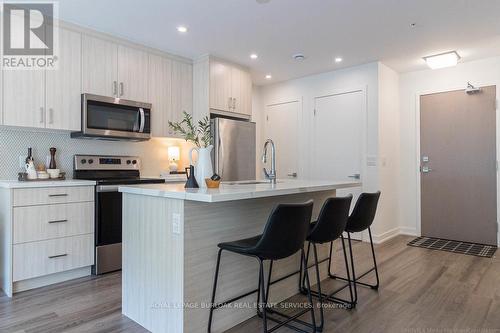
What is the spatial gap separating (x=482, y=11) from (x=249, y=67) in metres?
2.81

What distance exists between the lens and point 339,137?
4.86m

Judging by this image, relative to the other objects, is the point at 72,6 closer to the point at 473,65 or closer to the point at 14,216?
the point at 14,216

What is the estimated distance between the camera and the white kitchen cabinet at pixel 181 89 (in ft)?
13.8

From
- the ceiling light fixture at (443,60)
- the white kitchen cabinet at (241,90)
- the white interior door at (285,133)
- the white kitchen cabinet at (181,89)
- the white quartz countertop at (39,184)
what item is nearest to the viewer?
the white quartz countertop at (39,184)

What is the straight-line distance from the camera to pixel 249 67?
189 inches

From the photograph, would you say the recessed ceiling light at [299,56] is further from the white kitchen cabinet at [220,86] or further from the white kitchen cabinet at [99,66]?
the white kitchen cabinet at [99,66]

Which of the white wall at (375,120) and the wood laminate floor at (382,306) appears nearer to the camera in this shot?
the wood laminate floor at (382,306)

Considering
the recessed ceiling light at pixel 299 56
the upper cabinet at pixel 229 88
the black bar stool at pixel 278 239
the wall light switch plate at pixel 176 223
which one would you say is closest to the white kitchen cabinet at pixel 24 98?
the upper cabinet at pixel 229 88

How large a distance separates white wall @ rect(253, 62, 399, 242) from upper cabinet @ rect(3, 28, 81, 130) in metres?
3.31

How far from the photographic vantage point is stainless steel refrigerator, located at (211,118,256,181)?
14.0 ft

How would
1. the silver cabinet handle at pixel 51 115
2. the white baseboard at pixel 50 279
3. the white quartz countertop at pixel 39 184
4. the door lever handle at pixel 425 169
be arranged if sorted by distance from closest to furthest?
1. the white quartz countertop at pixel 39 184
2. the white baseboard at pixel 50 279
3. the silver cabinet handle at pixel 51 115
4. the door lever handle at pixel 425 169

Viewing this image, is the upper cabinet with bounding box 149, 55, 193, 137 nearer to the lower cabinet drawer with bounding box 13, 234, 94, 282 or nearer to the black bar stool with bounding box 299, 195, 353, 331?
the lower cabinet drawer with bounding box 13, 234, 94, 282

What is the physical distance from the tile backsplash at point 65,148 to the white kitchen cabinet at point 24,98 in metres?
0.27

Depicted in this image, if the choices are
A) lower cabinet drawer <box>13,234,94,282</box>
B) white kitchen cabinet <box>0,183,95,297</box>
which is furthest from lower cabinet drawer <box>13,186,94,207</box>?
lower cabinet drawer <box>13,234,94,282</box>
